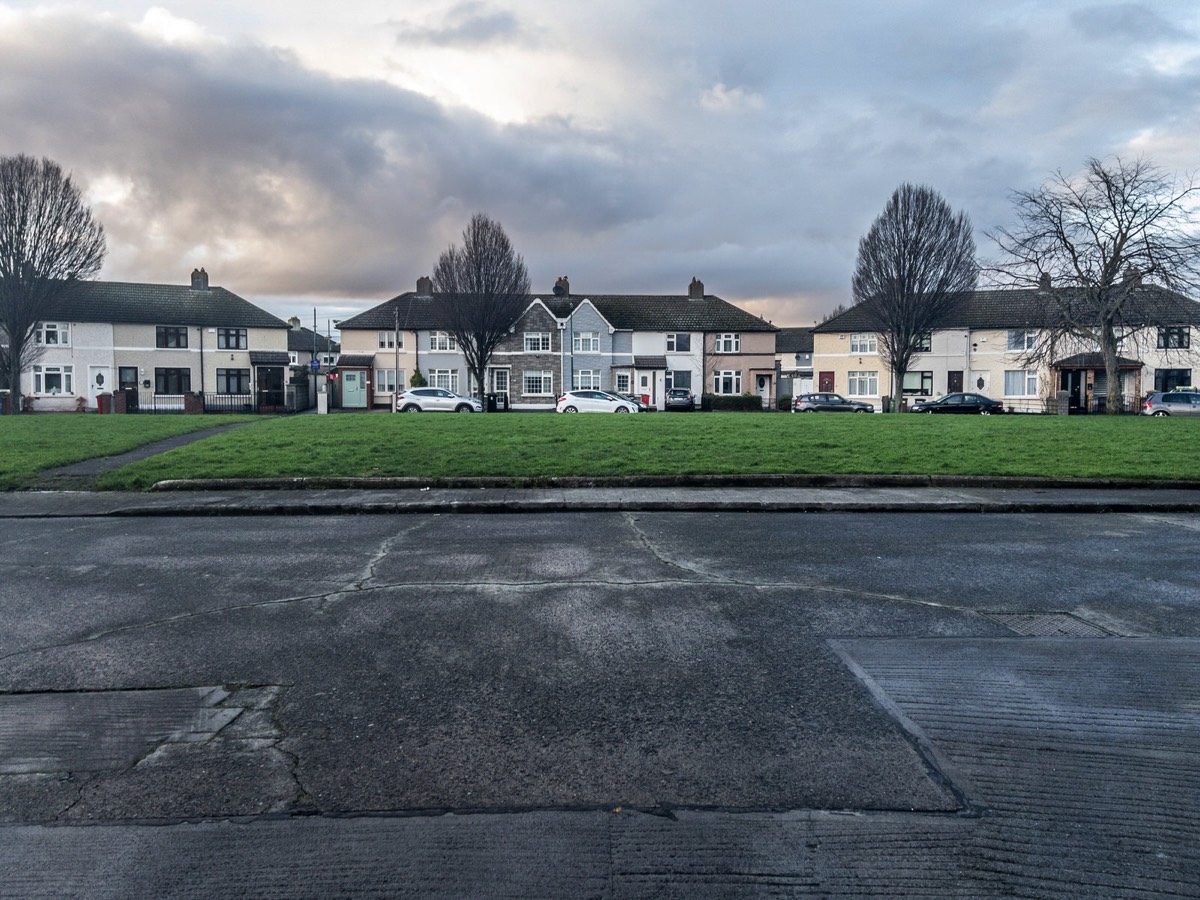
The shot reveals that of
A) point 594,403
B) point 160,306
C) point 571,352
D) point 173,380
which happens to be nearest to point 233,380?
point 173,380

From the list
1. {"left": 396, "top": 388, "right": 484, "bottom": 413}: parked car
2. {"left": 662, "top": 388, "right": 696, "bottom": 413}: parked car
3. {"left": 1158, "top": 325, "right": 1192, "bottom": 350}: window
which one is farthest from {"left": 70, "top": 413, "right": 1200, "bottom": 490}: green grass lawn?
{"left": 662, "top": 388, "right": 696, "bottom": 413}: parked car

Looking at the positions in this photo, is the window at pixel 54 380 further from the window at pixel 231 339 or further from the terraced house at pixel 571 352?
the terraced house at pixel 571 352

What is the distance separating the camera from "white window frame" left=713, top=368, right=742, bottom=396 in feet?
212

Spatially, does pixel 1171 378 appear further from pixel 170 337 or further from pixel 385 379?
pixel 170 337

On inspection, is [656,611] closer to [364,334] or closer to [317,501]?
[317,501]

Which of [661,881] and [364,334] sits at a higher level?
[364,334]

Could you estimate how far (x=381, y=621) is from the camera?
623cm

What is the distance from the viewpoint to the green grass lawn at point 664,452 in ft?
48.0

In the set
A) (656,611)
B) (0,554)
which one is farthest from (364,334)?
(656,611)

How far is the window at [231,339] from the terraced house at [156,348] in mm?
66

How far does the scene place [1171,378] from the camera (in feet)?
199

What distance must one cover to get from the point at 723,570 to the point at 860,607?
1.62m

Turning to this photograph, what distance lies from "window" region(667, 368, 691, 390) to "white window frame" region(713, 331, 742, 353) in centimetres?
287

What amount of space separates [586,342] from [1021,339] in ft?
106
